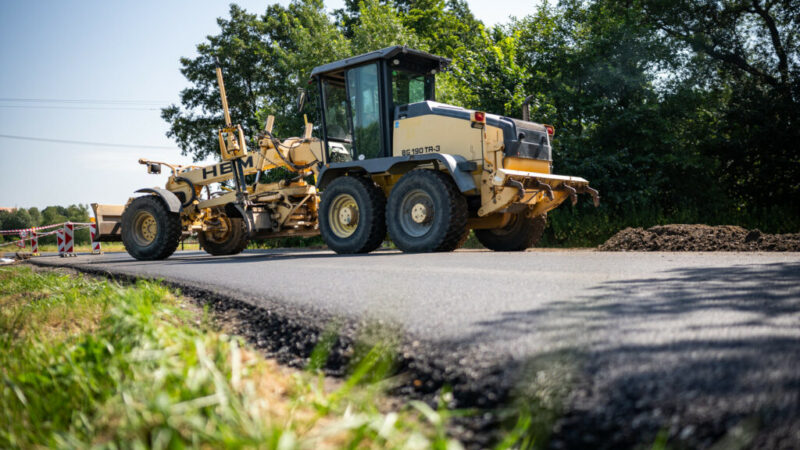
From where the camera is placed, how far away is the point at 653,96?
16875 millimetres

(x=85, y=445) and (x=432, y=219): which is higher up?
(x=432, y=219)

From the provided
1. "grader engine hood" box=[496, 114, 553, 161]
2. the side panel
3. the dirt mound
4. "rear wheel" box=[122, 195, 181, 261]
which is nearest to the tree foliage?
the dirt mound

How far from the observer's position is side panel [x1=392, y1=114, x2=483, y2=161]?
8.49 m

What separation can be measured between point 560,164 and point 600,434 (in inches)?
593

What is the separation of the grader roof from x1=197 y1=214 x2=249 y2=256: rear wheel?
3.32 meters

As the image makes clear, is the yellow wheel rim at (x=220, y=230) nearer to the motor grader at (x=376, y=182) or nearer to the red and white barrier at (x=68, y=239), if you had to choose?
the motor grader at (x=376, y=182)

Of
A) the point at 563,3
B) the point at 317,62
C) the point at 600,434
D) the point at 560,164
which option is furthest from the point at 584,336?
the point at 317,62

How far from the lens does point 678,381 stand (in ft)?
5.28

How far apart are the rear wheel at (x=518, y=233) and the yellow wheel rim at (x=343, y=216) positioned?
2.41 metres

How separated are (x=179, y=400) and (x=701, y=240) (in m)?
8.76

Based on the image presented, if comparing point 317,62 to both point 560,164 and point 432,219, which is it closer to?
point 560,164

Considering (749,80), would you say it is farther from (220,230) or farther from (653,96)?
(220,230)

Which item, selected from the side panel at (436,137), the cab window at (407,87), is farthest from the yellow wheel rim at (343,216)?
the cab window at (407,87)

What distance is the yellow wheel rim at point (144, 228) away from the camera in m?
10.5
